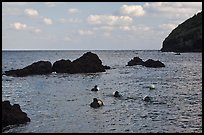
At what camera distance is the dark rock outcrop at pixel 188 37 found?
159500 millimetres

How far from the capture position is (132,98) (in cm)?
3769

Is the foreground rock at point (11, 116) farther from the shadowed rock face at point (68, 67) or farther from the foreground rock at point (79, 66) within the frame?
the foreground rock at point (79, 66)

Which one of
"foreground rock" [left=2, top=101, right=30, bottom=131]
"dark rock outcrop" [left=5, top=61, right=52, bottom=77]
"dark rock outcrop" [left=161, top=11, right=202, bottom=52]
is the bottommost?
"foreground rock" [left=2, top=101, right=30, bottom=131]

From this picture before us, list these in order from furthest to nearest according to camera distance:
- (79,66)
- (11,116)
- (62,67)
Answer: (62,67), (79,66), (11,116)

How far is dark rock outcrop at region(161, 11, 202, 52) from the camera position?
523 ft

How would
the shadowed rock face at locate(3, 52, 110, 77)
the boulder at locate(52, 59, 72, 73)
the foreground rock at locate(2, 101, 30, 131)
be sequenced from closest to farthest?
the foreground rock at locate(2, 101, 30, 131) < the shadowed rock face at locate(3, 52, 110, 77) < the boulder at locate(52, 59, 72, 73)

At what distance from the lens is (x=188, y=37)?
535ft

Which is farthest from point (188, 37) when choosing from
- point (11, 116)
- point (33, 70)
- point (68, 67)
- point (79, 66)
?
point (11, 116)

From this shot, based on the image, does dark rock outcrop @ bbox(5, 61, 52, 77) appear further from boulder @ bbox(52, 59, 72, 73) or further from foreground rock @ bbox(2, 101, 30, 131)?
foreground rock @ bbox(2, 101, 30, 131)

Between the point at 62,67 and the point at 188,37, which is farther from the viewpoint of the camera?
the point at 188,37

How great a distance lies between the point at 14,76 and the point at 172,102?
A: 4502 centimetres

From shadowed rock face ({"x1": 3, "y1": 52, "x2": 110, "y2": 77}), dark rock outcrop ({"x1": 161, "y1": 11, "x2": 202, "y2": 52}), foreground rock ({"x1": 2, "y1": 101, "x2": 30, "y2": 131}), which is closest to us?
foreground rock ({"x1": 2, "y1": 101, "x2": 30, "y2": 131})

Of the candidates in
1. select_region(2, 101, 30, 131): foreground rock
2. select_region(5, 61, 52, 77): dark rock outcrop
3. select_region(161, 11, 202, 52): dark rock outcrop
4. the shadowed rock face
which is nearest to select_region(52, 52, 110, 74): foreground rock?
the shadowed rock face

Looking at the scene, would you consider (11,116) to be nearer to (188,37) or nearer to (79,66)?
(79,66)
